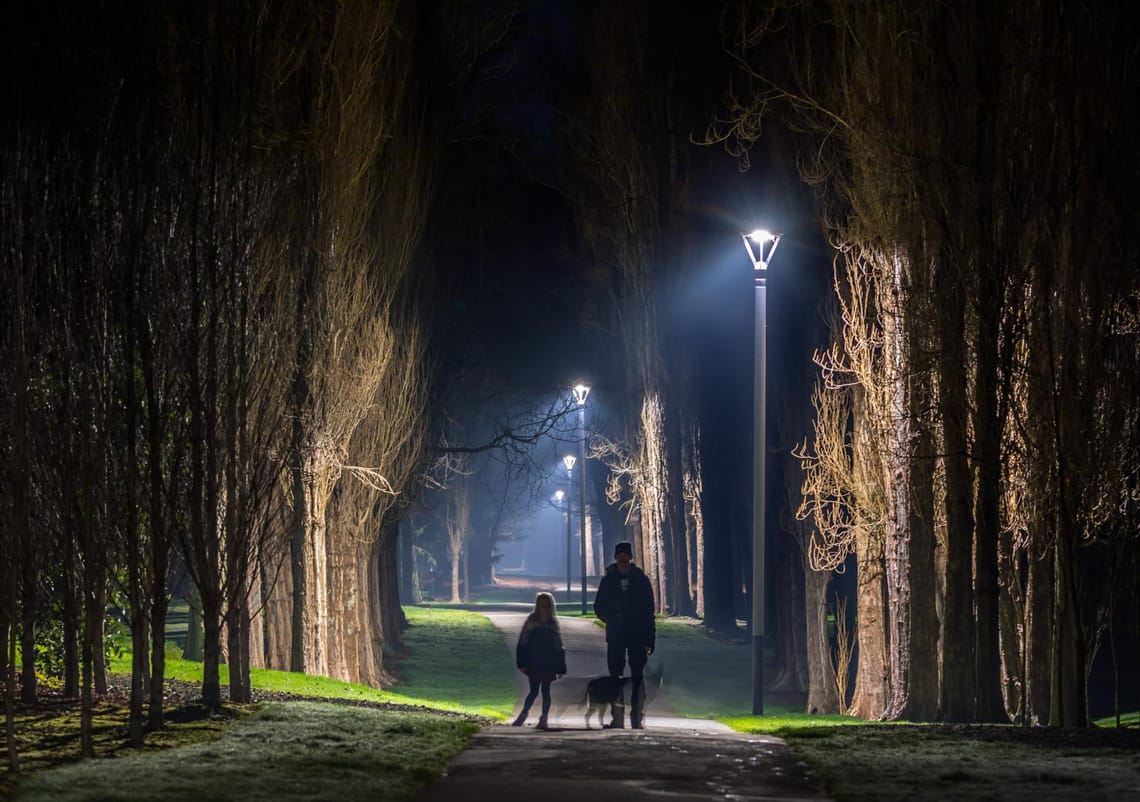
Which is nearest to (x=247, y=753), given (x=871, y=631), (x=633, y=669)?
(x=633, y=669)

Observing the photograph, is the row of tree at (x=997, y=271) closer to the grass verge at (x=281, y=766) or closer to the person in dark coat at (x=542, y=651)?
the person in dark coat at (x=542, y=651)

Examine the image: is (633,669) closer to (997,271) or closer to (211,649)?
(211,649)

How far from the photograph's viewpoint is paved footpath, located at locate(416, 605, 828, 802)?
10414mm

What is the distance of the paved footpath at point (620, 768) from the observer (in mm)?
10414

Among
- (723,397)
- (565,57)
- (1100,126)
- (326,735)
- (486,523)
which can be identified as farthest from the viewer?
(486,523)

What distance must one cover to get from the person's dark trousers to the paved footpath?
528 mm

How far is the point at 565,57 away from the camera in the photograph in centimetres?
4541

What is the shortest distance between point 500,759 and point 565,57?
115ft

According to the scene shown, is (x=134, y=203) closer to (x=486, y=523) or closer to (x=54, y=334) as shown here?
(x=54, y=334)

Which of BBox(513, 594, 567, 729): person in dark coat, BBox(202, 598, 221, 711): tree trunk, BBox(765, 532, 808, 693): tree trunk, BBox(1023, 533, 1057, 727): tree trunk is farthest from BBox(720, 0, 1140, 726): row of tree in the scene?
BBox(765, 532, 808, 693): tree trunk

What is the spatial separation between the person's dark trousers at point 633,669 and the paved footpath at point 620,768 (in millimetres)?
528

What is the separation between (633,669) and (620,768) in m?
5.07

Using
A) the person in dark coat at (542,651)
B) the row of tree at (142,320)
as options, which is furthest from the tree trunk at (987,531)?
the row of tree at (142,320)

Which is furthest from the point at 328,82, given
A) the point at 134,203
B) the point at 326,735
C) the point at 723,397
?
the point at 723,397
